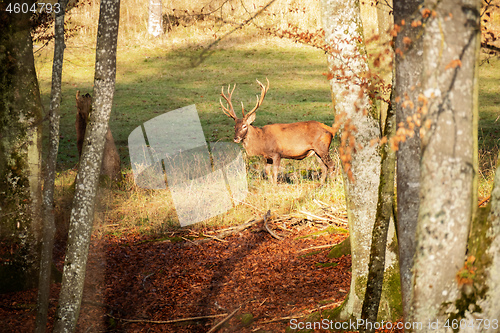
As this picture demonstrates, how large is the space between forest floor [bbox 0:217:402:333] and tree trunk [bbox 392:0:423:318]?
2.06 m

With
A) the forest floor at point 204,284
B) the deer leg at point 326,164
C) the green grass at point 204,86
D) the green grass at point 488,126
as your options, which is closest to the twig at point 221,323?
the forest floor at point 204,284

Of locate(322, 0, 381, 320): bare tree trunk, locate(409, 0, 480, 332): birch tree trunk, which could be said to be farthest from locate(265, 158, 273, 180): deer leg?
locate(409, 0, 480, 332): birch tree trunk

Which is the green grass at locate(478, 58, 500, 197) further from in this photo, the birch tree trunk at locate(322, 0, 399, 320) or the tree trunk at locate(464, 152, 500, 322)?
the tree trunk at locate(464, 152, 500, 322)

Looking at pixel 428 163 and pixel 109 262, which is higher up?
pixel 428 163

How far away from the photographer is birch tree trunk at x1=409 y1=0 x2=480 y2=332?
8.52ft

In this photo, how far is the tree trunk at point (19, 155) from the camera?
609 centimetres

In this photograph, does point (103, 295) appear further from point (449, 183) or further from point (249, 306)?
point (449, 183)

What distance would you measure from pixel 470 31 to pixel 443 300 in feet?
4.98

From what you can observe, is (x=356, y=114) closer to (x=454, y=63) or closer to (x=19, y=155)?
(x=454, y=63)

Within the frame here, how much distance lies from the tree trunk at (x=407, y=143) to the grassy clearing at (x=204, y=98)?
110 inches

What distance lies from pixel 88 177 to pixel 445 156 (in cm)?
320

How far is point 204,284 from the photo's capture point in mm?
6867

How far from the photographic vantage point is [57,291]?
6.47 metres

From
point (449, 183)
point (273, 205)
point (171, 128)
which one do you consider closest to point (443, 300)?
point (449, 183)
